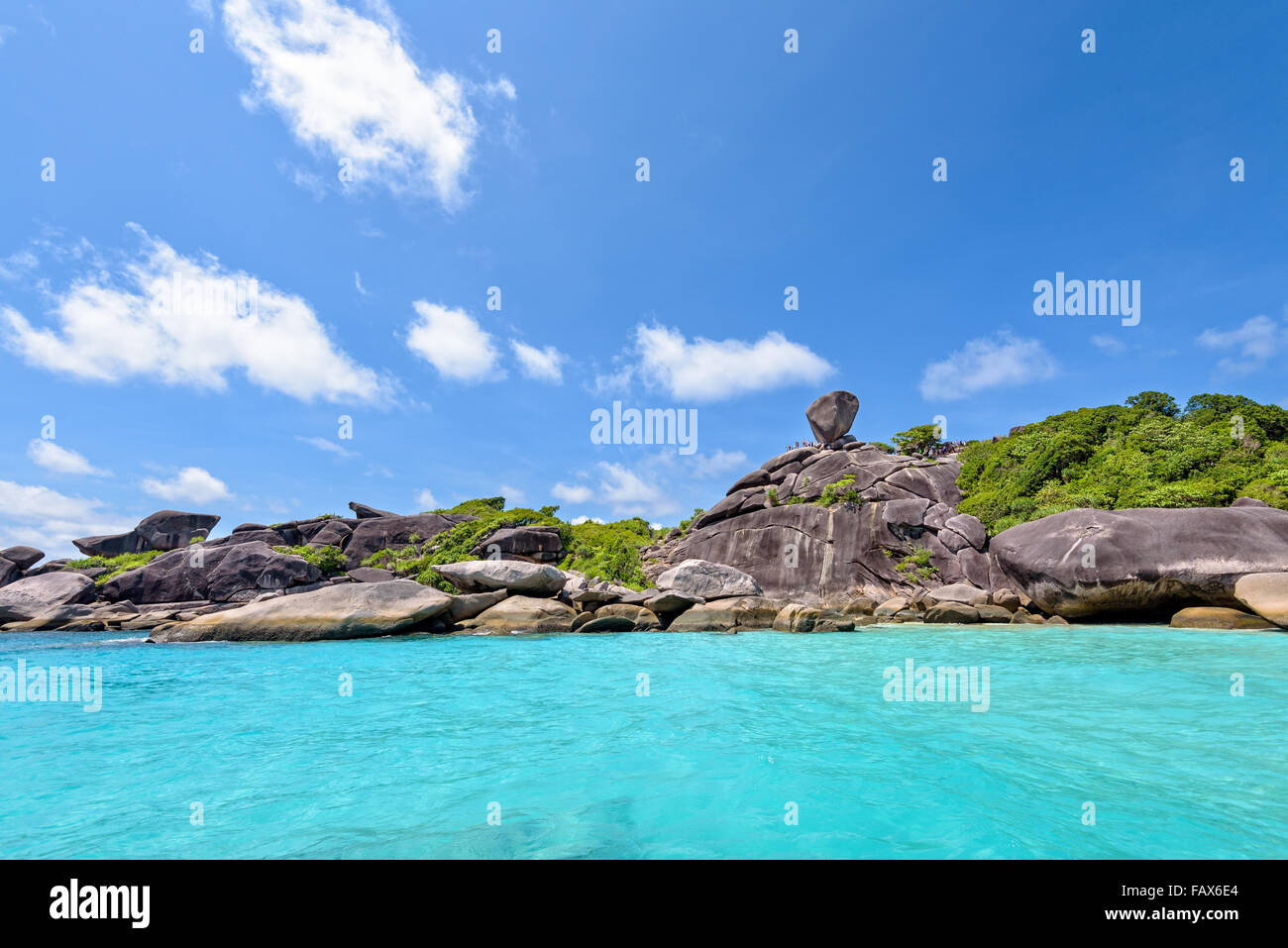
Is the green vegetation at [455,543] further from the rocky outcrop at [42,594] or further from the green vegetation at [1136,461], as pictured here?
the green vegetation at [1136,461]

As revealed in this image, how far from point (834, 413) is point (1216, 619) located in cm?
2083

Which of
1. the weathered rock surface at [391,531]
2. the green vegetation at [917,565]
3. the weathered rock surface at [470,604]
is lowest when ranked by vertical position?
the weathered rock surface at [470,604]

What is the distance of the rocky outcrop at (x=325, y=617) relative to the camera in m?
14.9

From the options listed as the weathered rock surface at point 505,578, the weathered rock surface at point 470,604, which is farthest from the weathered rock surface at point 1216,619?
the weathered rock surface at point 470,604

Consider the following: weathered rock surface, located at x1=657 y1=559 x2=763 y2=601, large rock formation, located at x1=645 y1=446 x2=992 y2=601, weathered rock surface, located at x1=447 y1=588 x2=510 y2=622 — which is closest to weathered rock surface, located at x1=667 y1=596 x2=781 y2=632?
weathered rock surface, located at x1=657 y1=559 x2=763 y2=601

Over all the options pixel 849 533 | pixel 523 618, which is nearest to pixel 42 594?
pixel 523 618

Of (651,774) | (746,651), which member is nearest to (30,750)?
(651,774)

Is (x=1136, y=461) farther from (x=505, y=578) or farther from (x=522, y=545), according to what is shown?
(x=522, y=545)

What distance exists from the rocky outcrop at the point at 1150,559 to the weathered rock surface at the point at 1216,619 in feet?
1.48

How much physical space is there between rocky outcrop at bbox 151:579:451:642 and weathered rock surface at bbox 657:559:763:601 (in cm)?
818

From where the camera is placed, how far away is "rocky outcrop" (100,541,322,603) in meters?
22.8
